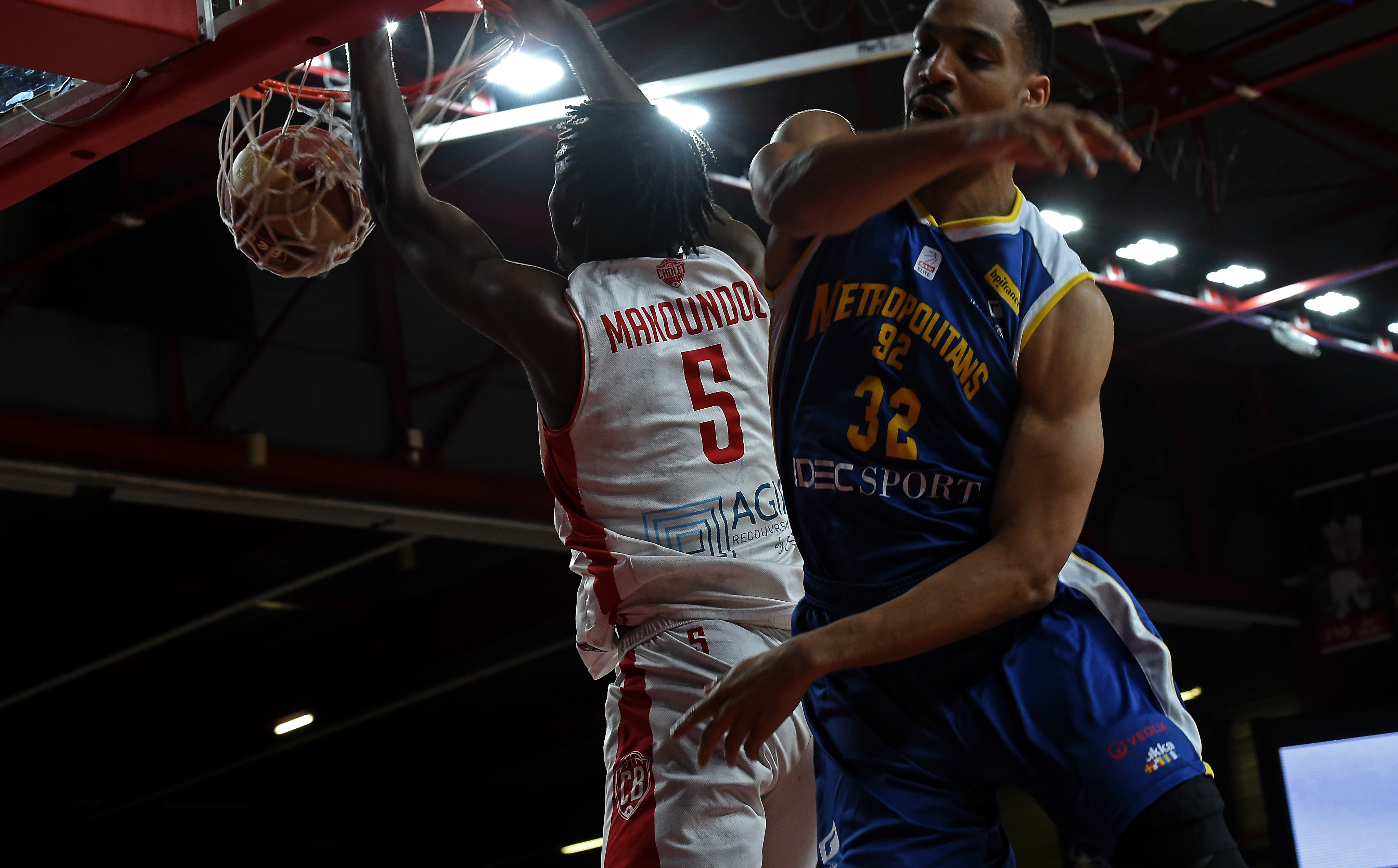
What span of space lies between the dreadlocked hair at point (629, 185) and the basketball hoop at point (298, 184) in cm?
44

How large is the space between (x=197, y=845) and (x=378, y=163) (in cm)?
1812

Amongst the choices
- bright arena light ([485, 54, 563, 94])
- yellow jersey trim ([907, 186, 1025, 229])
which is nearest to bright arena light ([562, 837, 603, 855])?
bright arena light ([485, 54, 563, 94])

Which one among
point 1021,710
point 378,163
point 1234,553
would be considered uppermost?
point 1234,553

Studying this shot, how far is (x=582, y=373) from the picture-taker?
316 cm

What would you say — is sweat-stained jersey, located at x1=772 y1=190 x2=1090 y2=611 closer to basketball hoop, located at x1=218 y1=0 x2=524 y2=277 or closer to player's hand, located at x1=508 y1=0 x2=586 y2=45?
basketball hoop, located at x1=218 y1=0 x2=524 y2=277

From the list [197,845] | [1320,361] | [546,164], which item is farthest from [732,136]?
[197,845]

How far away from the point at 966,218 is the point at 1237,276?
11631 millimetres

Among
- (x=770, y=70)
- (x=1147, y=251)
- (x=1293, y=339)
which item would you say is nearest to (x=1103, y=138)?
(x=770, y=70)

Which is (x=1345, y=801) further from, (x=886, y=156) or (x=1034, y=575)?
(x=886, y=156)

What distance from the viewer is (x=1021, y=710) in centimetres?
239

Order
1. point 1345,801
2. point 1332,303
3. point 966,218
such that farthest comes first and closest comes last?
point 1332,303
point 1345,801
point 966,218

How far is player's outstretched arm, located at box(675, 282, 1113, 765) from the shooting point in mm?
2180

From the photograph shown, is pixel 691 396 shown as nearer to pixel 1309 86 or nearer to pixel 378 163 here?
pixel 378 163

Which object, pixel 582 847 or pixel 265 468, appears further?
pixel 582 847
